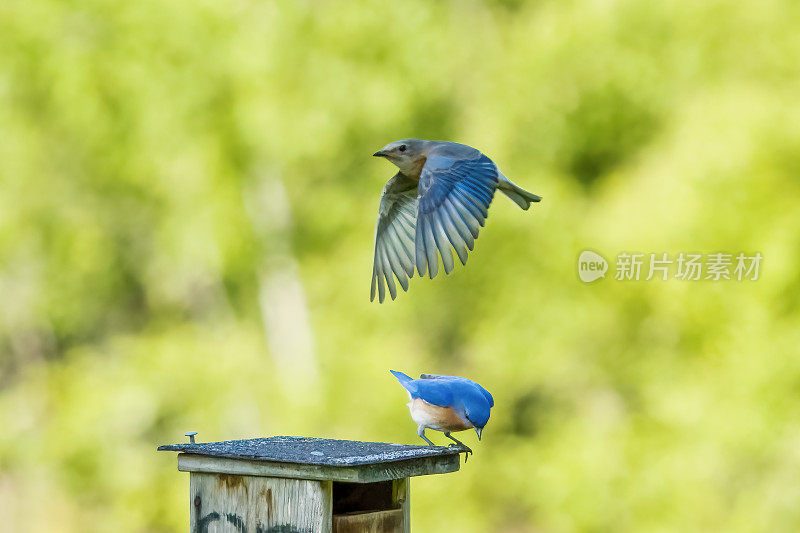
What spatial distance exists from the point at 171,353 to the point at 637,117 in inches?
167

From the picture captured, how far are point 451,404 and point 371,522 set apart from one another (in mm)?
498

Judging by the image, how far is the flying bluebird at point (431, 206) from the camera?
2.58 metres

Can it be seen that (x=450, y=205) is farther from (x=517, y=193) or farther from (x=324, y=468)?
(x=324, y=468)

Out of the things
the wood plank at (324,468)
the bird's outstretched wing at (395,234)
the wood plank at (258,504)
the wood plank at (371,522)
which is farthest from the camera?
the bird's outstretched wing at (395,234)

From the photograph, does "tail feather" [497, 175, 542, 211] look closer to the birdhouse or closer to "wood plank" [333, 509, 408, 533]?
the birdhouse

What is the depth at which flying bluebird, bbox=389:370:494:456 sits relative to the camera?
89.9 inches

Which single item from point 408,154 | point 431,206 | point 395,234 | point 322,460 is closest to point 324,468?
point 322,460

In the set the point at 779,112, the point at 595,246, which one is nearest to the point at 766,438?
the point at 595,246

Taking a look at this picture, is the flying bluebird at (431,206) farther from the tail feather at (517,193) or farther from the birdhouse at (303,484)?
the birdhouse at (303,484)

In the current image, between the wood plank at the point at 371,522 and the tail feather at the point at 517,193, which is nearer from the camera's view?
the wood plank at the point at 371,522

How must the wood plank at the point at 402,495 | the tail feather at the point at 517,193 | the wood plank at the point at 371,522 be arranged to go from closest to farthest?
the wood plank at the point at 371,522 < the wood plank at the point at 402,495 < the tail feather at the point at 517,193

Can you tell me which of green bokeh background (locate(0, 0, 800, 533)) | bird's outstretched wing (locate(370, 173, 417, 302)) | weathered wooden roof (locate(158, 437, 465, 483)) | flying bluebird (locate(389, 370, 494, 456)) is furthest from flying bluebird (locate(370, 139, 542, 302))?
green bokeh background (locate(0, 0, 800, 533))

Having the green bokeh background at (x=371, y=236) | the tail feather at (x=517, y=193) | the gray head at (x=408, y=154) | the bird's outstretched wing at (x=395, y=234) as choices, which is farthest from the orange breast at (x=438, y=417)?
the green bokeh background at (x=371, y=236)

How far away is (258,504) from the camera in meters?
2.46
